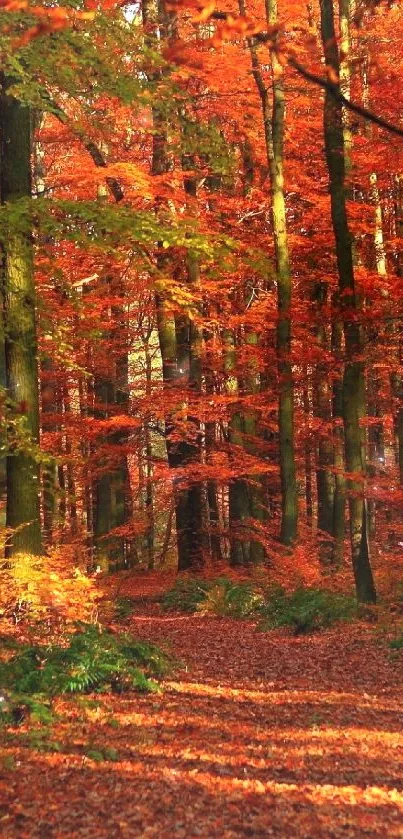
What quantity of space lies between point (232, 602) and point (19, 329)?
7213mm

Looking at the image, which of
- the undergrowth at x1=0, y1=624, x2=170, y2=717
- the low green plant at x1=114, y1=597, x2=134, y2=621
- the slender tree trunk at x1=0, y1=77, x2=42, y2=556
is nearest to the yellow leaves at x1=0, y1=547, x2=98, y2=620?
the slender tree trunk at x1=0, y1=77, x2=42, y2=556

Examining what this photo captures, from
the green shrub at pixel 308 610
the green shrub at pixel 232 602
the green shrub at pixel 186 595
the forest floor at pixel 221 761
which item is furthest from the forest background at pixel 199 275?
the forest floor at pixel 221 761

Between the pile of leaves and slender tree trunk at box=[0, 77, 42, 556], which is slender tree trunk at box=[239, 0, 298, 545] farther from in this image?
slender tree trunk at box=[0, 77, 42, 556]

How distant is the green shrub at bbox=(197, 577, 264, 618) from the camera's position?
1447 centimetres

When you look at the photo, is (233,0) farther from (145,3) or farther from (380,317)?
(380,317)

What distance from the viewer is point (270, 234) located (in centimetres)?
1938

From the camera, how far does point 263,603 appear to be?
14547 millimetres

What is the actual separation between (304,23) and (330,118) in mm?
8336

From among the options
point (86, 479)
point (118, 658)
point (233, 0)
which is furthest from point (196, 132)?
point (86, 479)

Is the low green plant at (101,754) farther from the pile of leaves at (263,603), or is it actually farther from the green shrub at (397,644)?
the pile of leaves at (263,603)

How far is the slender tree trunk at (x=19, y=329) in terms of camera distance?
10.4 metres

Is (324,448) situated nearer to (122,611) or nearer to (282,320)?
(282,320)

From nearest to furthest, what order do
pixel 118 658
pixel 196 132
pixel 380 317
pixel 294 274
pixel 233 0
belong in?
1. pixel 118 658
2. pixel 196 132
3. pixel 380 317
4. pixel 233 0
5. pixel 294 274

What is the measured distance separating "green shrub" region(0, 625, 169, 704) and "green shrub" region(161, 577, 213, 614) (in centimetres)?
684
